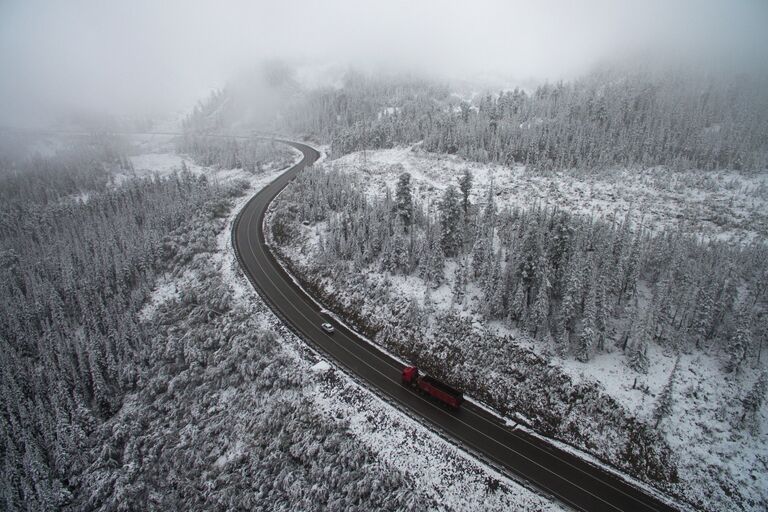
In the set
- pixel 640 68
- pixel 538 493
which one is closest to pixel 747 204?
pixel 538 493

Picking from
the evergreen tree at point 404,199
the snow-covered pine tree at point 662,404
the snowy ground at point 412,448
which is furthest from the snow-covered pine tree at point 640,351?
the evergreen tree at point 404,199

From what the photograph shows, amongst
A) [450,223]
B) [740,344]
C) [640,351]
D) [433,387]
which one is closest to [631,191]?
[450,223]

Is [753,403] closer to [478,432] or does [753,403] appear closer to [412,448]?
[478,432]

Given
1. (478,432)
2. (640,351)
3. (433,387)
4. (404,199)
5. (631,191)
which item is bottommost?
(478,432)

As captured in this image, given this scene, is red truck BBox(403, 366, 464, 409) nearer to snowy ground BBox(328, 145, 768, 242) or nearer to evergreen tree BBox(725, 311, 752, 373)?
evergreen tree BBox(725, 311, 752, 373)

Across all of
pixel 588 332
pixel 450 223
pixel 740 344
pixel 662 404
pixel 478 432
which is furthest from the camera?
pixel 450 223

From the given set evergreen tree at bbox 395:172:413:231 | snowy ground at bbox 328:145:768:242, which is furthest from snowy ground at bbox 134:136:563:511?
snowy ground at bbox 328:145:768:242

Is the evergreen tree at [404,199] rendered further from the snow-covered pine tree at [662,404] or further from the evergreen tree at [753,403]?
the evergreen tree at [753,403]

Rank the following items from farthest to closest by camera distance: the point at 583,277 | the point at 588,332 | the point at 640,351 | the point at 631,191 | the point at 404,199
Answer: the point at 631,191 → the point at 404,199 → the point at 583,277 → the point at 588,332 → the point at 640,351
